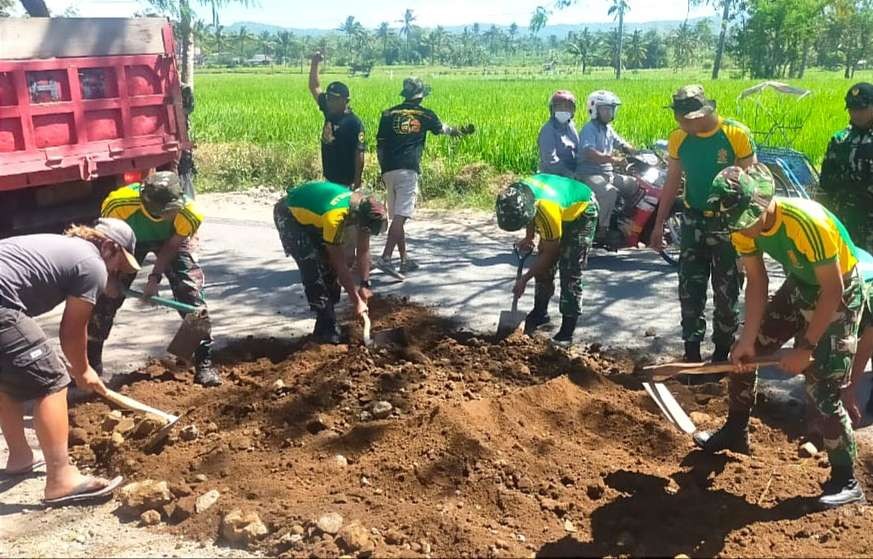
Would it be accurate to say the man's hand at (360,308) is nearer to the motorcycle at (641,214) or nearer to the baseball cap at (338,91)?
the baseball cap at (338,91)

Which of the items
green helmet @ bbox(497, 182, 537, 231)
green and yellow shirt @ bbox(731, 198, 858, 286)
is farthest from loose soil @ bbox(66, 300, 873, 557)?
green and yellow shirt @ bbox(731, 198, 858, 286)

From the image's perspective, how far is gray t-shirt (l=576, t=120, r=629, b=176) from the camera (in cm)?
762

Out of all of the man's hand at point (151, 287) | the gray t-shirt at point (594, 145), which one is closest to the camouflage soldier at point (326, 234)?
the man's hand at point (151, 287)

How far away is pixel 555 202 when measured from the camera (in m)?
5.25

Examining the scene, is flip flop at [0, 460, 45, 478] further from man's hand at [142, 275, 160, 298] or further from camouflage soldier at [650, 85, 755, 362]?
camouflage soldier at [650, 85, 755, 362]

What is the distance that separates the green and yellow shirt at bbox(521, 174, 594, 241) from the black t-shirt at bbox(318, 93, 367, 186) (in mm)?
2552

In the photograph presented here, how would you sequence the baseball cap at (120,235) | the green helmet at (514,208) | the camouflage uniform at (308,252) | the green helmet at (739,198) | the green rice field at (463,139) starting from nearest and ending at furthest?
1. the green helmet at (739,198)
2. the baseball cap at (120,235)
3. the green helmet at (514,208)
4. the camouflage uniform at (308,252)
5. the green rice field at (463,139)

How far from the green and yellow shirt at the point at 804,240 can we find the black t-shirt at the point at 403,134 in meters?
4.58

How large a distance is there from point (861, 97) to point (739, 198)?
7.80 ft

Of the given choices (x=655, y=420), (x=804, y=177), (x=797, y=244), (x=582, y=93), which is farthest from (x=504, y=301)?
(x=582, y=93)

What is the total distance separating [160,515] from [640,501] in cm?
205

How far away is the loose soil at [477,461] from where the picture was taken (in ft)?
11.3

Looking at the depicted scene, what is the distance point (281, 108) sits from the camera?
78.8 ft

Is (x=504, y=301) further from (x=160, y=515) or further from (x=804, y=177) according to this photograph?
(x=160, y=515)
